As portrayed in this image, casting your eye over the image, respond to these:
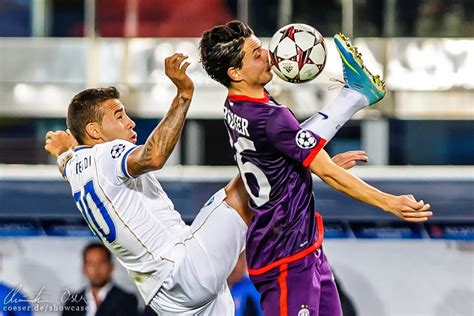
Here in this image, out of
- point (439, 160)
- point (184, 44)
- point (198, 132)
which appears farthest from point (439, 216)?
point (184, 44)

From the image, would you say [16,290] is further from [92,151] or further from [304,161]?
[304,161]

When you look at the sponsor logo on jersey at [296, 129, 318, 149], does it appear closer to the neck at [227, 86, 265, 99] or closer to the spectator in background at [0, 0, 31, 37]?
the neck at [227, 86, 265, 99]

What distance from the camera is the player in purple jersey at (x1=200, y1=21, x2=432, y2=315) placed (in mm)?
5383

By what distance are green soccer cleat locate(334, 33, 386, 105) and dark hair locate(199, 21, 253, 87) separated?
0.41 m

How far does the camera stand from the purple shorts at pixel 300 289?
541 cm

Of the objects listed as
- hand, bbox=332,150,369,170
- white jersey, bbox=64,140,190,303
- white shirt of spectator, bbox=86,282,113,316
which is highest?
hand, bbox=332,150,369,170

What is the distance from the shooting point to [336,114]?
5410mm

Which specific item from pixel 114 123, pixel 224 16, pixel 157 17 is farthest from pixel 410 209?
pixel 157 17

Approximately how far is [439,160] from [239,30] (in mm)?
3299

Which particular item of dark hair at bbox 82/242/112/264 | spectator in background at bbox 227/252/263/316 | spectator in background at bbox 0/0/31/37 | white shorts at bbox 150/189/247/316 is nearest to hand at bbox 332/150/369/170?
white shorts at bbox 150/189/247/316

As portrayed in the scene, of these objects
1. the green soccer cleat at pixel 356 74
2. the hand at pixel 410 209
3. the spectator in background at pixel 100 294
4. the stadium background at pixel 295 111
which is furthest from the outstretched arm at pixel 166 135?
the spectator in background at pixel 100 294

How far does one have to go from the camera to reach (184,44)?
932 cm

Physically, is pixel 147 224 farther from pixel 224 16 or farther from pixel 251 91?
pixel 224 16

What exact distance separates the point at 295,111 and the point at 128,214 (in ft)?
11.0
